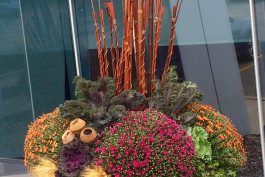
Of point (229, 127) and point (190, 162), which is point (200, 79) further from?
point (190, 162)

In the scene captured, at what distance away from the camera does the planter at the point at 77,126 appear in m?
3.44

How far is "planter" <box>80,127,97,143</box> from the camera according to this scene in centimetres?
340

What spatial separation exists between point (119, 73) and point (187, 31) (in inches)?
55.0

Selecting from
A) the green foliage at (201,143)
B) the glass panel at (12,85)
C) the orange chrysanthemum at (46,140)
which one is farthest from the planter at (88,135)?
the glass panel at (12,85)

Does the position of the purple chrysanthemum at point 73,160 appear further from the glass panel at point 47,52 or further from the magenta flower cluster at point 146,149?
the glass panel at point 47,52

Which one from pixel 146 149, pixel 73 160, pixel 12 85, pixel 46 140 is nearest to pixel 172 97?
pixel 146 149

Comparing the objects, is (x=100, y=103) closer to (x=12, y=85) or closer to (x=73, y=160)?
(x=73, y=160)

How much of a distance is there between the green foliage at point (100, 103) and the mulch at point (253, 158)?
145cm

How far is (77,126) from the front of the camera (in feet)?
11.3

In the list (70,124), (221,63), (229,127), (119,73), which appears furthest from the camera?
(221,63)

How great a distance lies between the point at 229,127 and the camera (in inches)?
148

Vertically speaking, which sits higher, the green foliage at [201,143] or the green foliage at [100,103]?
the green foliage at [100,103]

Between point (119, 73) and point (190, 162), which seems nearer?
point (190, 162)


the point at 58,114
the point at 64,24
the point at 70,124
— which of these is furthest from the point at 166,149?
the point at 64,24
